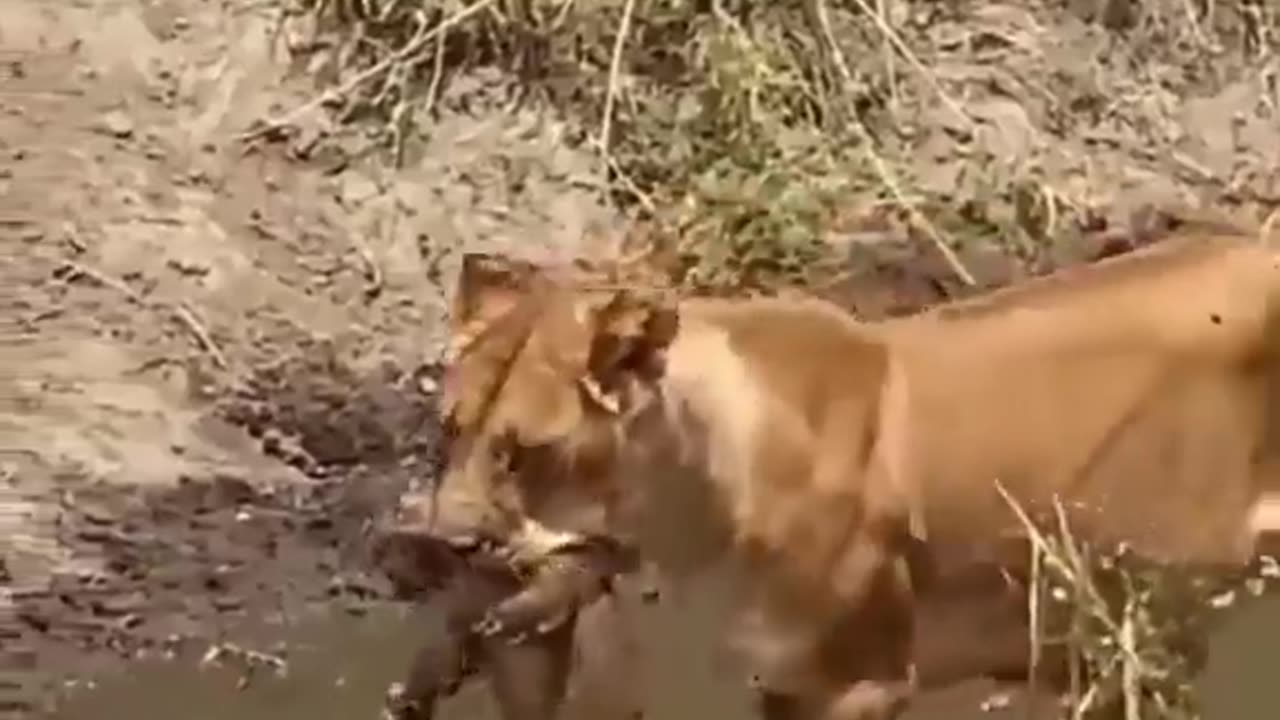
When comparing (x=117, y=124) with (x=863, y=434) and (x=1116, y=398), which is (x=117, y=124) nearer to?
(x=863, y=434)

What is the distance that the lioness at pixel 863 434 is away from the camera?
94 centimetres

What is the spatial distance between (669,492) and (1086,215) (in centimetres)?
25

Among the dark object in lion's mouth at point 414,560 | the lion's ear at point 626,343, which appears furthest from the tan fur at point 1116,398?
the dark object in lion's mouth at point 414,560

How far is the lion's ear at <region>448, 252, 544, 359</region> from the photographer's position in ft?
3.10

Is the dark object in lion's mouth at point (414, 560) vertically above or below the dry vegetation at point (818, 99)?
below

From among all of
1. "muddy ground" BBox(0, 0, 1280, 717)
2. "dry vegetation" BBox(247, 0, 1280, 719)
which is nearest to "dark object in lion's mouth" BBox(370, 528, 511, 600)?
"muddy ground" BBox(0, 0, 1280, 717)

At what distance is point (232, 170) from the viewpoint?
0.94 m

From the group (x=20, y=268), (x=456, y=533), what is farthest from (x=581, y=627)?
(x=20, y=268)

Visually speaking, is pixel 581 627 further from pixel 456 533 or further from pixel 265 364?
pixel 265 364

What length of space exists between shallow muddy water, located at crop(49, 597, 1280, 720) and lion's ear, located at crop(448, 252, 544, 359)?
136 mm

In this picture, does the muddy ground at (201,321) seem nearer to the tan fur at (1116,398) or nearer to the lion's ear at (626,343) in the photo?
the lion's ear at (626,343)

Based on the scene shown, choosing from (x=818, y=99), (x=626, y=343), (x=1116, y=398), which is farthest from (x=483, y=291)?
(x=1116, y=398)

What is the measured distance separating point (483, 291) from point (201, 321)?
132 mm

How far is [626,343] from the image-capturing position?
95cm
